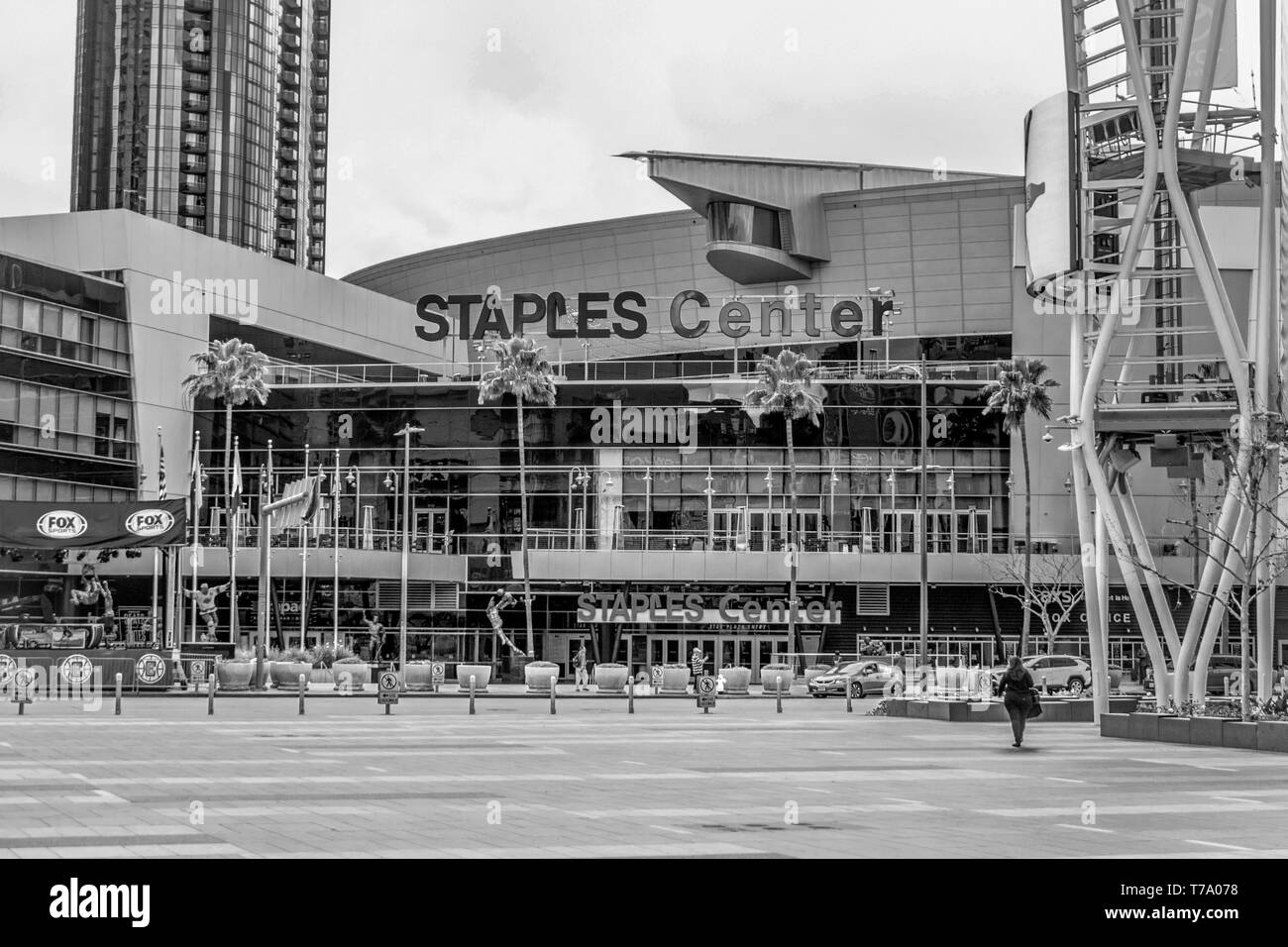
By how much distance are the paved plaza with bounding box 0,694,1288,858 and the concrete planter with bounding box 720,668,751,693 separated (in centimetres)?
2279

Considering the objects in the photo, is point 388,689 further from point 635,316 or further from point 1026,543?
point 635,316

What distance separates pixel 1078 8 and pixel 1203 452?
9.84 m

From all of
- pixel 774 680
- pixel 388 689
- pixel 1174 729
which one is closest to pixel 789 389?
pixel 774 680

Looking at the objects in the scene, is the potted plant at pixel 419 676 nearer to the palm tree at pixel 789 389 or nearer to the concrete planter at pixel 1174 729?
the palm tree at pixel 789 389

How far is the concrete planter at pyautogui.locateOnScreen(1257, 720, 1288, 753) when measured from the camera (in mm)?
27562

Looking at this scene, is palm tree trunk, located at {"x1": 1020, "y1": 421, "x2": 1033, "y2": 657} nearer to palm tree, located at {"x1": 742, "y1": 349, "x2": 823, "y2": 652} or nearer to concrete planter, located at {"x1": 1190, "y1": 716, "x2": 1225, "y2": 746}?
palm tree, located at {"x1": 742, "y1": 349, "x2": 823, "y2": 652}

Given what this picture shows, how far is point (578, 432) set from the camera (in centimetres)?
8212

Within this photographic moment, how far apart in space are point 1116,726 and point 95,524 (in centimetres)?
2870

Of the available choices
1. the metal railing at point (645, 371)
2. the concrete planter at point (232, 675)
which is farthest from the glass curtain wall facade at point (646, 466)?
the concrete planter at point (232, 675)

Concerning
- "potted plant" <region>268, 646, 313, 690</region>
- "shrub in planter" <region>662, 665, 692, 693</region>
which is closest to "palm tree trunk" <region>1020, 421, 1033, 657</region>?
"shrub in planter" <region>662, 665, 692, 693</region>

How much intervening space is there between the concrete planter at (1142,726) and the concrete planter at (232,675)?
28311 mm

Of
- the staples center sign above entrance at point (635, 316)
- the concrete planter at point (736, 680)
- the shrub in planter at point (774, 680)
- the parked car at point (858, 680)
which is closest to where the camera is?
the parked car at point (858, 680)

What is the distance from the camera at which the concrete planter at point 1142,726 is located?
3073 centimetres
